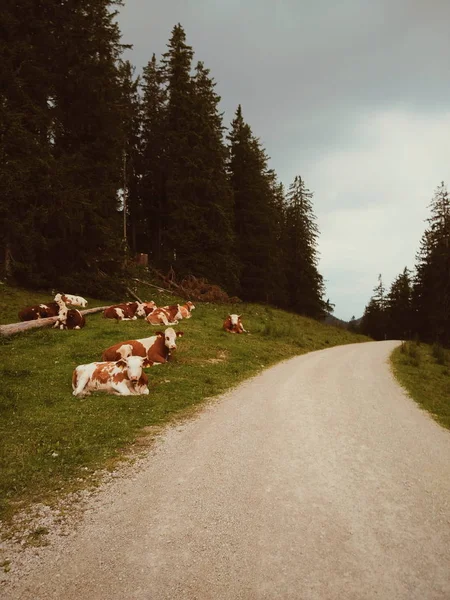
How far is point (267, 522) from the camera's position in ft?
12.1

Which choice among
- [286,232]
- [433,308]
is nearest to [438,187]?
[433,308]

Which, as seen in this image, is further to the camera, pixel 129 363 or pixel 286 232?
pixel 286 232

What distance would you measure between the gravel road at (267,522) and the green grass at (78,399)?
884 millimetres

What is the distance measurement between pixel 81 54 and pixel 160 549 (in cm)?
2799

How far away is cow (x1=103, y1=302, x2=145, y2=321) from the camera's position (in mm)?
18234

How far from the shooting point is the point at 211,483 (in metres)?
4.57

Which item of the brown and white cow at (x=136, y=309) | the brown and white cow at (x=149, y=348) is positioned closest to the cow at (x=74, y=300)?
the brown and white cow at (x=136, y=309)

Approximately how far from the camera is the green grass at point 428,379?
30.6 feet

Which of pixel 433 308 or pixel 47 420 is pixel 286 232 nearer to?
pixel 433 308

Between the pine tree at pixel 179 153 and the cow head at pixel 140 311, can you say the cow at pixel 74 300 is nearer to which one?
the cow head at pixel 140 311

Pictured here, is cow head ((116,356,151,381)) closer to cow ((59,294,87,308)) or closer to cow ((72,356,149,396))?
cow ((72,356,149,396))

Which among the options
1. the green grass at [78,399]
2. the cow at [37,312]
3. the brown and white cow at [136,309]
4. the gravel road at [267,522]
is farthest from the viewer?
the brown and white cow at [136,309]

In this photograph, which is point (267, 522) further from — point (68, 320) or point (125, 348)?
point (68, 320)

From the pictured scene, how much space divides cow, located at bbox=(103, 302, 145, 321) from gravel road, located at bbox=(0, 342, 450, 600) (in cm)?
1241
